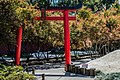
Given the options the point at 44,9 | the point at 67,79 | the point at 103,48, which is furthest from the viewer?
the point at 103,48

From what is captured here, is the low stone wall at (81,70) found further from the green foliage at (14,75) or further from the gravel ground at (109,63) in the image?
the green foliage at (14,75)

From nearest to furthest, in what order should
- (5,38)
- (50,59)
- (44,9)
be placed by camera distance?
(5,38) < (44,9) < (50,59)

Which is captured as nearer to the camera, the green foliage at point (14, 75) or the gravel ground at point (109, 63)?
the green foliage at point (14, 75)

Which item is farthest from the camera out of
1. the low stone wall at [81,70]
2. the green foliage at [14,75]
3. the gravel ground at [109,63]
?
the gravel ground at [109,63]

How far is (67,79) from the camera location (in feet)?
77.0

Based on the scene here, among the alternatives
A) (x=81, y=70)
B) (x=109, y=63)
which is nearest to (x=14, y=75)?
(x=81, y=70)

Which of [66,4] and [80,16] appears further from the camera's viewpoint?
[80,16]

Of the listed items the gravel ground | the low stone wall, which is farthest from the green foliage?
the gravel ground

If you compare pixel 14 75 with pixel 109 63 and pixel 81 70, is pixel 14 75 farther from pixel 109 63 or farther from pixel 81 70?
pixel 109 63

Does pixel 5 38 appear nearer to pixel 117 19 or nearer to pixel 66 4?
pixel 66 4

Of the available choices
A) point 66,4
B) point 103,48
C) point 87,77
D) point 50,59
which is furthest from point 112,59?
point 103,48

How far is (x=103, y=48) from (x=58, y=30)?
11535 millimetres

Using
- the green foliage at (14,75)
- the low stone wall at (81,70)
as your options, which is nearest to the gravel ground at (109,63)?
the low stone wall at (81,70)

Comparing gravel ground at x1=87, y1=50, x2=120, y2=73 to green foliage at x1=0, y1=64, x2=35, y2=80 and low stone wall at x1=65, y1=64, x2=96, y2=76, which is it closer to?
low stone wall at x1=65, y1=64, x2=96, y2=76
